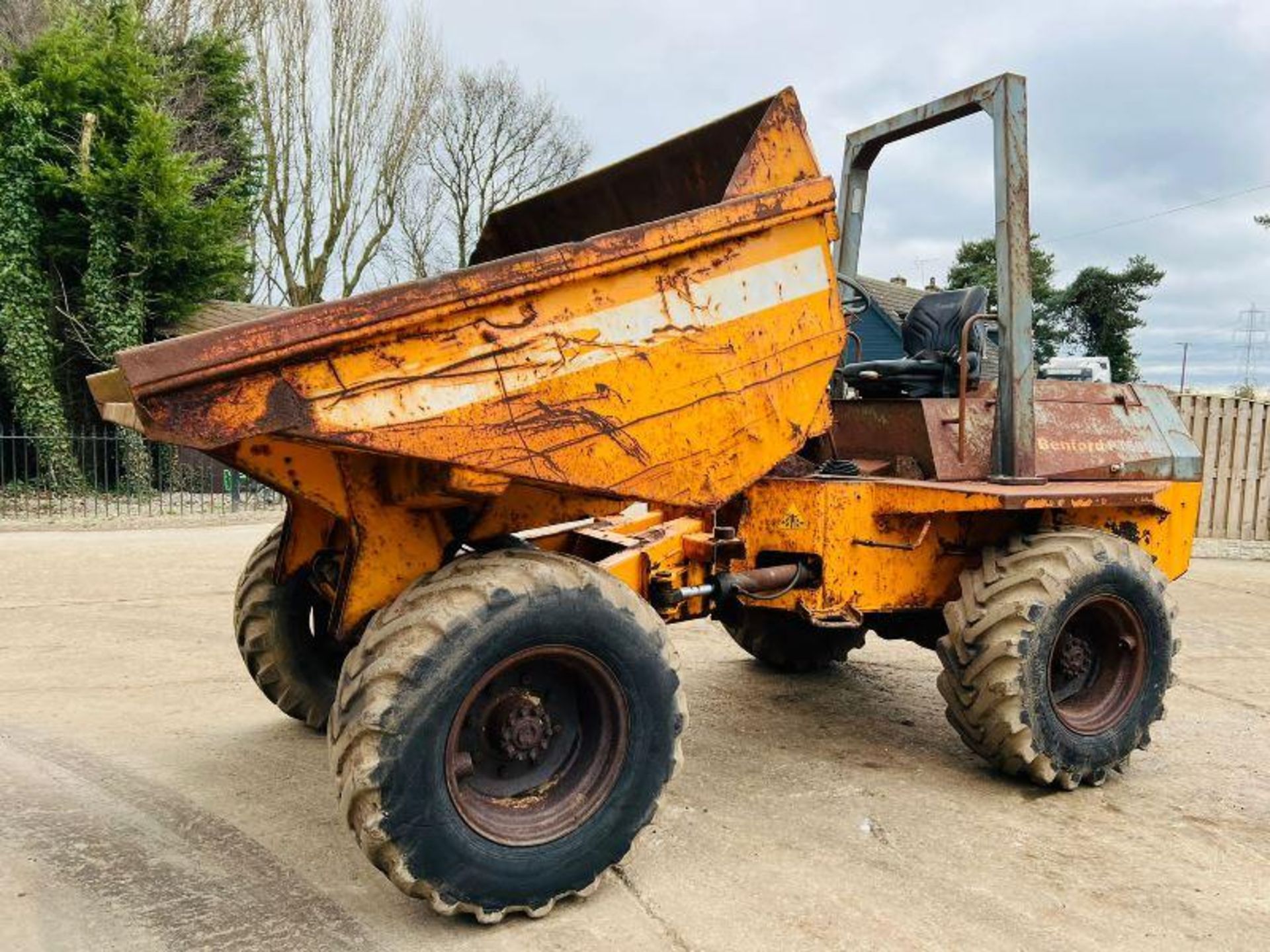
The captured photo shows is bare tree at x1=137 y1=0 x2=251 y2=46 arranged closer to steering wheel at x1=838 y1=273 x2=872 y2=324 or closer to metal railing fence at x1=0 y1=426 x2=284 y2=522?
metal railing fence at x1=0 y1=426 x2=284 y2=522

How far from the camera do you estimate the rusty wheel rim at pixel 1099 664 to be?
4.63 meters

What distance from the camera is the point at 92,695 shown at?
5.53 m

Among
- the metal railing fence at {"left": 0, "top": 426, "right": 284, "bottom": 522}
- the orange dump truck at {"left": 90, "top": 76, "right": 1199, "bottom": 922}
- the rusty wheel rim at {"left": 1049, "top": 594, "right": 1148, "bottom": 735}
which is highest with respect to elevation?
the orange dump truck at {"left": 90, "top": 76, "right": 1199, "bottom": 922}

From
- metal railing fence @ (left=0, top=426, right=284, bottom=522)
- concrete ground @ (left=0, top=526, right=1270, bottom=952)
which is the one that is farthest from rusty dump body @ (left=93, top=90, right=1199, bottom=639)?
metal railing fence @ (left=0, top=426, right=284, bottom=522)

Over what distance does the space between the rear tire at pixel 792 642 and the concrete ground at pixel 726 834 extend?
5.4 inches

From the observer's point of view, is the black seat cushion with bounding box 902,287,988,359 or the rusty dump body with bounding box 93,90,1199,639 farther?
the black seat cushion with bounding box 902,287,988,359

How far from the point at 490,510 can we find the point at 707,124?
1817mm

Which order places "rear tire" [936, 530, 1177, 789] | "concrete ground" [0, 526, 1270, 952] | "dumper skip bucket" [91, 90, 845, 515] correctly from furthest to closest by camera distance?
"rear tire" [936, 530, 1177, 789], "concrete ground" [0, 526, 1270, 952], "dumper skip bucket" [91, 90, 845, 515]

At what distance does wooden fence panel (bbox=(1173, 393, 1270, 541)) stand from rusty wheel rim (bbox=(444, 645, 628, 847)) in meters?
12.4

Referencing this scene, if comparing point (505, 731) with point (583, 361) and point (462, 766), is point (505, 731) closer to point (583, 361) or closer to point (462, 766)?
point (462, 766)

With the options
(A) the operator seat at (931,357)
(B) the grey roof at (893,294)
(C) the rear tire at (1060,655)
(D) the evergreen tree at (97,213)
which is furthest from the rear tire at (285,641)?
(B) the grey roof at (893,294)

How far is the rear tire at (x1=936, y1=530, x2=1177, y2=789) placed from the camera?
423cm

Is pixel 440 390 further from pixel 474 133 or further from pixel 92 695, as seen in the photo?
pixel 474 133

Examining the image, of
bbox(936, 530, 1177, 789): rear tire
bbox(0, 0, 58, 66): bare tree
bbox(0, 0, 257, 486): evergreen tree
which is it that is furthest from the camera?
bbox(0, 0, 58, 66): bare tree
